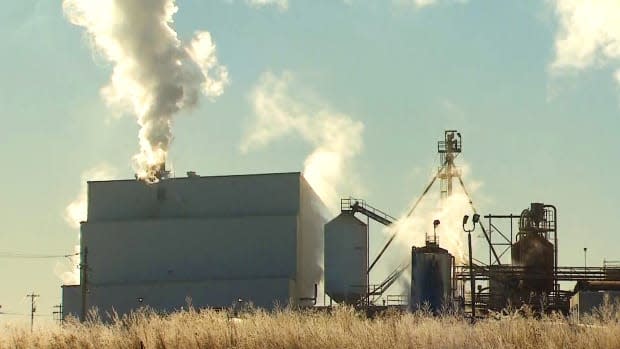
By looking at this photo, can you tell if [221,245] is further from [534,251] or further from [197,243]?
[534,251]

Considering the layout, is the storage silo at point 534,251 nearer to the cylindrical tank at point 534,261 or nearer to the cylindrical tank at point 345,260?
the cylindrical tank at point 534,261

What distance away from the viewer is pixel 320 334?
2325 cm

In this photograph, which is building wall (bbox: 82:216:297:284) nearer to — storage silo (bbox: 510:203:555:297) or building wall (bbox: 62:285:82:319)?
building wall (bbox: 62:285:82:319)

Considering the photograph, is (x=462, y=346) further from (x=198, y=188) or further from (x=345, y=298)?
(x=198, y=188)

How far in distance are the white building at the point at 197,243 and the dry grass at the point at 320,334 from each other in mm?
50138

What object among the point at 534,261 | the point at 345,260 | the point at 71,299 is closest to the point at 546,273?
the point at 534,261

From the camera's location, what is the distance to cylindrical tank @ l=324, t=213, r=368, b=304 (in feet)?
255

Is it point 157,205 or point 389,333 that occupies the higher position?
point 157,205

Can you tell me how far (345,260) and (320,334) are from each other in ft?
181

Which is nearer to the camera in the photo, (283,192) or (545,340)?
(545,340)

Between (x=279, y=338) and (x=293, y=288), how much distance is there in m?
53.8

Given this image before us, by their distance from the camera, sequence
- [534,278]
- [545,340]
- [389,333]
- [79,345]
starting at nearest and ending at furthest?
1. [545,340]
2. [389,333]
3. [79,345]
4. [534,278]

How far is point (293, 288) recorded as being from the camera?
77.4 meters

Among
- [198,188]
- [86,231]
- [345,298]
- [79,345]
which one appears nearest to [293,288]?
[345,298]
